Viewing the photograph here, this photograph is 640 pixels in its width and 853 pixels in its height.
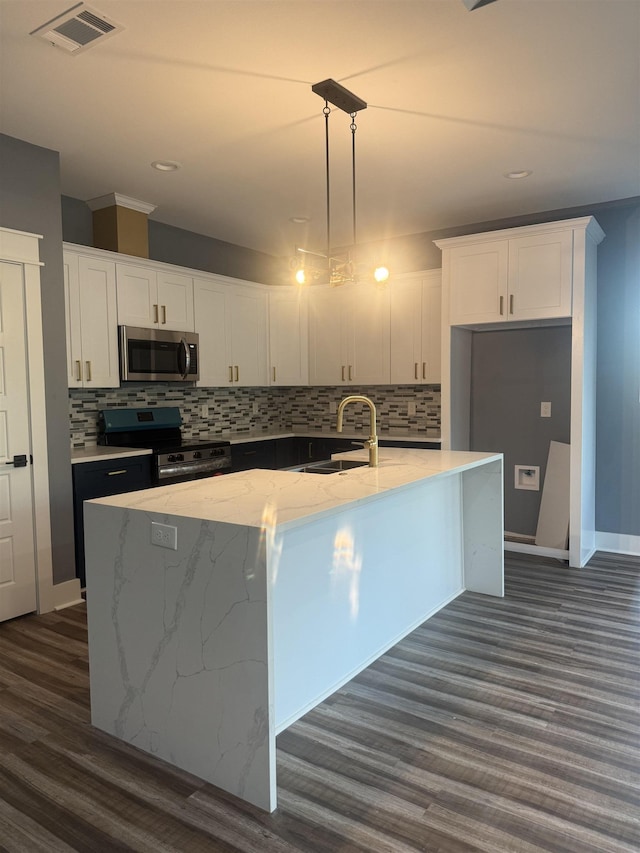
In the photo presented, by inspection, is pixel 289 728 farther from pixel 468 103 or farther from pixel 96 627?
pixel 468 103

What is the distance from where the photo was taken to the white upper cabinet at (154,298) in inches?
177

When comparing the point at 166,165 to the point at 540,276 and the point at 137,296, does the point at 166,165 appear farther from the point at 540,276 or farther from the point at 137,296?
the point at 540,276

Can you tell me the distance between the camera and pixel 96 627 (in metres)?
2.37

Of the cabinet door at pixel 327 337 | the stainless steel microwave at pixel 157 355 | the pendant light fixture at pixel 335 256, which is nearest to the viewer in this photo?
the pendant light fixture at pixel 335 256

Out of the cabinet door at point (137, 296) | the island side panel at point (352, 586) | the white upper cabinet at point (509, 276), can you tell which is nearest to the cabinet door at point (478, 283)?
the white upper cabinet at point (509, 276)

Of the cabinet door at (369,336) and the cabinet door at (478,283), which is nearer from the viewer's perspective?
the cabinet door at (478,283)

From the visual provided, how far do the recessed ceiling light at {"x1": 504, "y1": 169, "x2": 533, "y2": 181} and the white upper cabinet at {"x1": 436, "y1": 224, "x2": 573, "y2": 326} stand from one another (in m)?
0.42

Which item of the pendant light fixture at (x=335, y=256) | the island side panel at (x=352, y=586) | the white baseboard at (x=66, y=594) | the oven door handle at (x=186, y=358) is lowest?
the white baseboard at (x=66, y=594)

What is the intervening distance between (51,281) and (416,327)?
3.00 meters

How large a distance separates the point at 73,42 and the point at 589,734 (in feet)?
11.3

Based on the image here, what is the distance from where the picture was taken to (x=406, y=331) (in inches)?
215

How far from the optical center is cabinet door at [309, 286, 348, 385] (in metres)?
5.89

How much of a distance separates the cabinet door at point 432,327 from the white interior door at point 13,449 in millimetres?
3203

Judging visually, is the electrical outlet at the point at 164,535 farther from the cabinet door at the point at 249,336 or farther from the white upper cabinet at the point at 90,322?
the cabinet door at the point at 249,336
